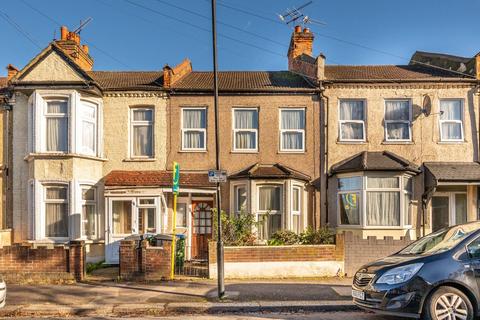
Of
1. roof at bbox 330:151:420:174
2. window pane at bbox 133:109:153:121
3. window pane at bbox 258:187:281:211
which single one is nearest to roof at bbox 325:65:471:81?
roof at bbox 330:151:420:174

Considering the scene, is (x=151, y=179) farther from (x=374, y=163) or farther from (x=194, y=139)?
(x=374, y=163)

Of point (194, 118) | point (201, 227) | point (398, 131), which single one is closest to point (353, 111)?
point (398, 131)

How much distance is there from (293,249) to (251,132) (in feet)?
16.7

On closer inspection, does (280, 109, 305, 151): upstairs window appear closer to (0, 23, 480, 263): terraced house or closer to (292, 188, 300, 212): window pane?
(0, 23, 480, 263): terraced house

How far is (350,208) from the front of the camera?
15195 mm

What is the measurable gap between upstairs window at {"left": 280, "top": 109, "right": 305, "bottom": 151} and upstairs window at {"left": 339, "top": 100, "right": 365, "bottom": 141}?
4.44ft

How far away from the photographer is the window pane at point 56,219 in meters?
14.6

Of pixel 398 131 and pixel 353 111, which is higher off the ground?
pixel 353 111

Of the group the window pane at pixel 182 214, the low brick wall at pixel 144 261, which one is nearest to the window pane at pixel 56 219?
the window pane at pixel 182 214

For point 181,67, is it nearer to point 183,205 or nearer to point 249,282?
point 183,205

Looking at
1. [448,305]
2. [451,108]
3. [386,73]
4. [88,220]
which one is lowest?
[448,305]

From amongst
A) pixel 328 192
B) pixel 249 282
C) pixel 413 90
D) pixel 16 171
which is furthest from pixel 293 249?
pixel 16 171

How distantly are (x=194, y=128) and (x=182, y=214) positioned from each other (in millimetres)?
3029

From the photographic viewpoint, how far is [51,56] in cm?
1455
